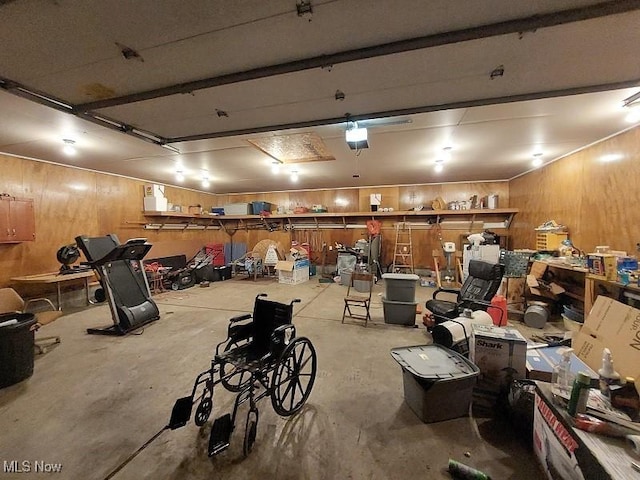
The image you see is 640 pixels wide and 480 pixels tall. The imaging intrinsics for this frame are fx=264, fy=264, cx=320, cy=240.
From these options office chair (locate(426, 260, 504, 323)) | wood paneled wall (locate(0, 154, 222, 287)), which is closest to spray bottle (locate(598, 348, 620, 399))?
office chair (locate(426, 260, 504, 323))

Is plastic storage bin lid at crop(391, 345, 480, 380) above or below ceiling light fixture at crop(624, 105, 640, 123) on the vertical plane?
below

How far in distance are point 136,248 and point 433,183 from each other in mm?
6879

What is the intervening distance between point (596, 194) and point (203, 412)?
5.28 m

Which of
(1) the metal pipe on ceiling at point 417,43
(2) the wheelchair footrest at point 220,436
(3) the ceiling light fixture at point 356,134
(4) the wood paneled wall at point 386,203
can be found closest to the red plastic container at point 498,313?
(3) the ceiling light fixture at point 356,134

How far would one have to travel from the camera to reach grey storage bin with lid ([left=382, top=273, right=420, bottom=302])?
12.4ft

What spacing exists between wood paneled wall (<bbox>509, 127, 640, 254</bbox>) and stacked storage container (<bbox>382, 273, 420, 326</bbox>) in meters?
2.53

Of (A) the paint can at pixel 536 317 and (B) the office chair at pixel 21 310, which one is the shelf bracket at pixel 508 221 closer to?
(A) the paint can at pixel 536 317

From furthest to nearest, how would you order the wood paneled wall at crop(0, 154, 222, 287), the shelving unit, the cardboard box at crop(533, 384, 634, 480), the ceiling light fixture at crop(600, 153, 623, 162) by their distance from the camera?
the shelving unit
the wood paneled wall at crop(0, 154, 222, 287)
the ceiling light fixture at crop(600, 153, 623, 162)
the cardboard box at crop(533, 384, 634, 480)

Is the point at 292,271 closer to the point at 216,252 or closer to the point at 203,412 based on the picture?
the point at 216,252

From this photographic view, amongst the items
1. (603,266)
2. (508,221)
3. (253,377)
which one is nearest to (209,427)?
(253,377)

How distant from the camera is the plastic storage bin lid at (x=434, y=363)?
1872 mm

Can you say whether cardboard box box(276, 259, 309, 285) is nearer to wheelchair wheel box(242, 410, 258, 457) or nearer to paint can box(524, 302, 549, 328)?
paint can box(524, 302, 549, 328)

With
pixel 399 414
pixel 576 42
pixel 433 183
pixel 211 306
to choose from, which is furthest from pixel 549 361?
pixel 433 183

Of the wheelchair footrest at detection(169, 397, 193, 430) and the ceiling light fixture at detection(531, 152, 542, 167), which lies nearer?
the wheelchair footrest at detection(169, 397, 193, 430)
